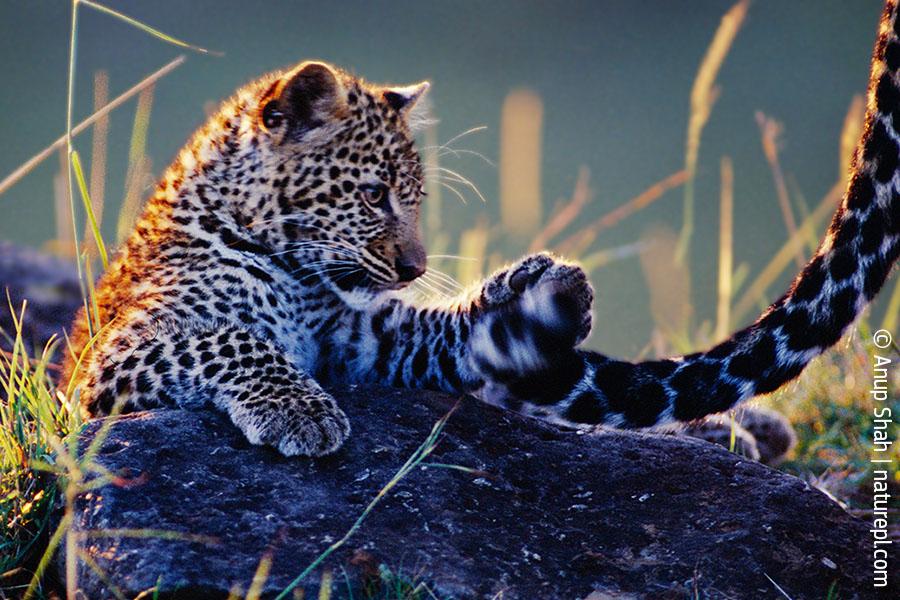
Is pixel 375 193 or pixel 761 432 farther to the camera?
pixel 761 432

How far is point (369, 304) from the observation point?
6.05 m

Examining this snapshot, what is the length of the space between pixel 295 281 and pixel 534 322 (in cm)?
106

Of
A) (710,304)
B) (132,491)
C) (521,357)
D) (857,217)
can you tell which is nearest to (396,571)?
(132,491)

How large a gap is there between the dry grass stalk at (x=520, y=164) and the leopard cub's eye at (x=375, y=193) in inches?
147

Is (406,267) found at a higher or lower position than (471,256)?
higher

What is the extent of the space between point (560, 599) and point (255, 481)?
111cm

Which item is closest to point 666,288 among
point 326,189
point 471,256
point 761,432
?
point 471,256

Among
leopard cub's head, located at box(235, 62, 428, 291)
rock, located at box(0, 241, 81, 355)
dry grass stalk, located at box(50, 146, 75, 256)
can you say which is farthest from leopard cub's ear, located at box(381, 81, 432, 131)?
rock, located at box(0, 241, 81, 355)

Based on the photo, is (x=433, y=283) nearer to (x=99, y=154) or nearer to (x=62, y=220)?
(x=99, y=154)

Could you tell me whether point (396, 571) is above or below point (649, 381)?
below

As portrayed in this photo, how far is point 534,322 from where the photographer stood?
5.46 m

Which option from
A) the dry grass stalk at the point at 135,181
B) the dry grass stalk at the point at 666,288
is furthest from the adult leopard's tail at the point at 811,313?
the dry grass stalk at the point at 666,288

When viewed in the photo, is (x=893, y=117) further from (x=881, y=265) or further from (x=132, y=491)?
(x=132, y=491)

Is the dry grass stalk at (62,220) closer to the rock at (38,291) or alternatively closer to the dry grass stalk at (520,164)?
the rock at (38,291)
